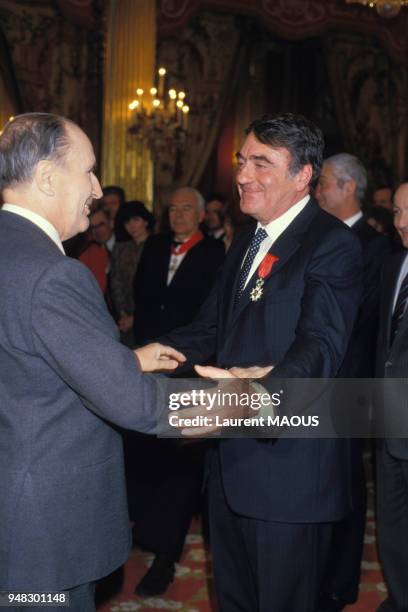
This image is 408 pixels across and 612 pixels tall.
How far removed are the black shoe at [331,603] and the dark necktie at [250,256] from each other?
1626 mm

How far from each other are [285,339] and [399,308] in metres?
1.17

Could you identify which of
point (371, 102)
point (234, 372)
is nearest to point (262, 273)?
point (234, 372)

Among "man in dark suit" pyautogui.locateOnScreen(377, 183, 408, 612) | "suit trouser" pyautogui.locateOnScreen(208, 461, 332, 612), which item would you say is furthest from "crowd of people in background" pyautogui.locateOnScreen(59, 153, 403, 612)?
"suit trouser" pyautogui.locateOnScreen(208, 461, 332, 612)

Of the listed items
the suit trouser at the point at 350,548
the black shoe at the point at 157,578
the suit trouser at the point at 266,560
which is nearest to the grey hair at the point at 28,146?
the suit trouser at the point at 266,560

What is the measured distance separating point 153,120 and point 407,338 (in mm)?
6145

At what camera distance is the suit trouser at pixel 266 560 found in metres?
2.27

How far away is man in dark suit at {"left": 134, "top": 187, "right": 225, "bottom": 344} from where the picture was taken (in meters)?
4.81

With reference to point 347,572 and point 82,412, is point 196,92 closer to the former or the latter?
point 347,572

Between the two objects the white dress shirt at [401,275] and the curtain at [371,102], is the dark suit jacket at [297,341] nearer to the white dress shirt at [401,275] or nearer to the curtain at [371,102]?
the white dress shirt at [401,275]

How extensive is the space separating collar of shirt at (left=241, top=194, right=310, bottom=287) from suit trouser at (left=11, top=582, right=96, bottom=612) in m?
0.96

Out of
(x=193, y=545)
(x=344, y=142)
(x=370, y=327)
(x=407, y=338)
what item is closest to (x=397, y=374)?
(x=407, y=338)

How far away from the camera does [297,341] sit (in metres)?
2.12

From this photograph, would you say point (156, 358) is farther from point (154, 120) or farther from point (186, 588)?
point (154, 120)

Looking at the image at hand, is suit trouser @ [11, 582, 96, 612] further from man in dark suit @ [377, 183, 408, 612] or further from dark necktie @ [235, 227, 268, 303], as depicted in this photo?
man in dark suit @ [377, 183, 408, 612]
